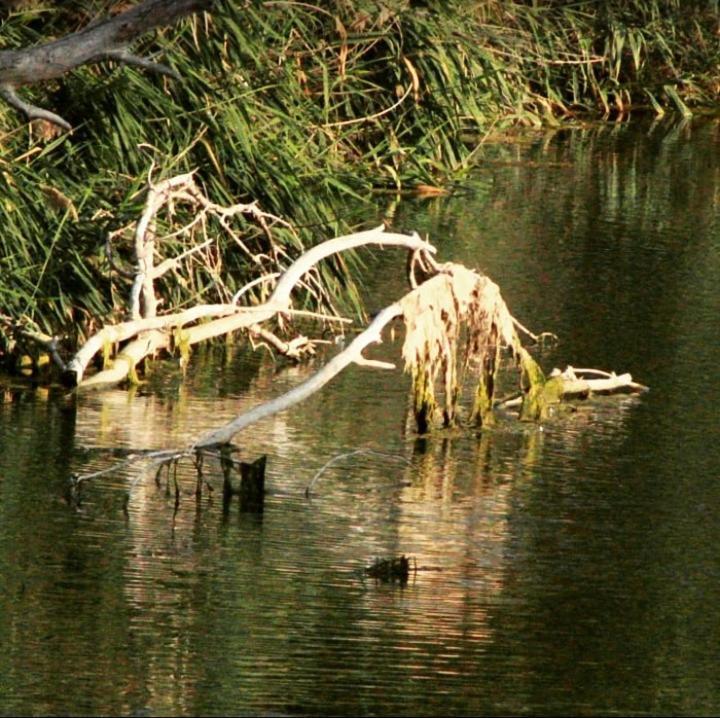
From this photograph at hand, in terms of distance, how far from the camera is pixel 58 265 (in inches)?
416

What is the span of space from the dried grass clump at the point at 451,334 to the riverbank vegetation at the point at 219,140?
1754 millimetres

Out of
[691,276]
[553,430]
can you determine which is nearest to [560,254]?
[691,276]

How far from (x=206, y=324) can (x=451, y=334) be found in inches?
69.6

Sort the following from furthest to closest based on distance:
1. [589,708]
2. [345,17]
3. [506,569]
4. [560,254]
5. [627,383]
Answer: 1. [345,17]
2. [560,254]
3. [627,383]
4. [506,569]
5. [589,708]

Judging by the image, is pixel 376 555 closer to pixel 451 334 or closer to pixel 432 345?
pixel 432 345

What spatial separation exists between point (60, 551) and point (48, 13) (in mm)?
5283

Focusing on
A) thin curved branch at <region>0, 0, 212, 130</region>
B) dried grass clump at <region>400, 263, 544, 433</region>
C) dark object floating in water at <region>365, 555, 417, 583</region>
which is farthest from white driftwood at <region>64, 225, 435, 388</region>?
thin curved branch at <region>0, 0, 212, 130</region>

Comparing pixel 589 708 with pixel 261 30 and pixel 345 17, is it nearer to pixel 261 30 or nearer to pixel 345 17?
pixel 261 30

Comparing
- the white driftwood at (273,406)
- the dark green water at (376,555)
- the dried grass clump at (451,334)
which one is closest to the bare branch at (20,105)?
the dark green water at (376,555)

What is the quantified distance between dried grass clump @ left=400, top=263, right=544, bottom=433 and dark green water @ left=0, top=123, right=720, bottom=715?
18cm

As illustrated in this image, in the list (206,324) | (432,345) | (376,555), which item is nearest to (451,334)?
(432,345)

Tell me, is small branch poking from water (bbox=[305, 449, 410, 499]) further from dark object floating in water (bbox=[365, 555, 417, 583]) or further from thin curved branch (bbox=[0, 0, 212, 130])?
thin curved branch (bbox=[0, 0, 212, 130])

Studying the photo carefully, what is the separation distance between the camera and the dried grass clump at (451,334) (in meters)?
8.82

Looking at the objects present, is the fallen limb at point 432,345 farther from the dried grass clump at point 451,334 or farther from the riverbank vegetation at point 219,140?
the riverbank vegetation at point 219,140
